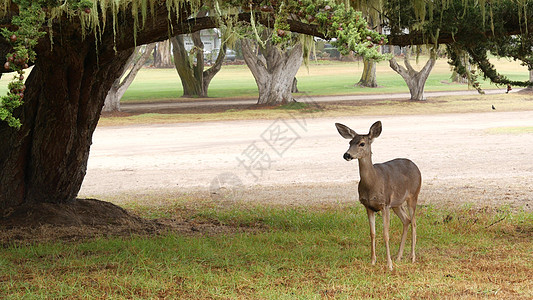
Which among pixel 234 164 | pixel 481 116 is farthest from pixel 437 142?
pixel 481 116

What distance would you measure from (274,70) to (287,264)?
24.0 meters

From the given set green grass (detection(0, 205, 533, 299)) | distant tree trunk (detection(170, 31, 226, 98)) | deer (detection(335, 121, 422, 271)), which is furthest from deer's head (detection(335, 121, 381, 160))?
distant tree trunk (detection(170, 31, 226, 98))

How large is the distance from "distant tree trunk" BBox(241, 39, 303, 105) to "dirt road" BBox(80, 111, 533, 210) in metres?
5.70

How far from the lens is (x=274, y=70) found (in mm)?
30734

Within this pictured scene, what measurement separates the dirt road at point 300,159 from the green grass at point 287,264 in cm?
223

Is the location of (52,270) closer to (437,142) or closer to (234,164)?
(234,164)

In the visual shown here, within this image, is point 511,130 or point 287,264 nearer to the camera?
point 287,264

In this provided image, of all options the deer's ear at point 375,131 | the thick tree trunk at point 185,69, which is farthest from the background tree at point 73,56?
the thick tree trunk at point 185,69

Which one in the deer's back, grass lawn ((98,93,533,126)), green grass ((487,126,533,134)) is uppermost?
the deer's back

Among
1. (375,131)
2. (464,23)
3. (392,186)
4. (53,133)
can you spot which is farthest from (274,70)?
(375,131)

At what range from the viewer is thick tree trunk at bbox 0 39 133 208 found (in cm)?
853

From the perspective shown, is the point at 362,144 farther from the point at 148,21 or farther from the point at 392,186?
the point at 148,21

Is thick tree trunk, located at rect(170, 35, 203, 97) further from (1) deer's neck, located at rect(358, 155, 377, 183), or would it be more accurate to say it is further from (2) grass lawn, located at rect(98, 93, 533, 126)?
(1) deer's neck, located at rect(358, 155, 377, 183)

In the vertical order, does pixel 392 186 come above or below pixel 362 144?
below
